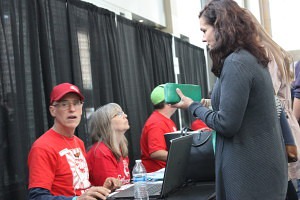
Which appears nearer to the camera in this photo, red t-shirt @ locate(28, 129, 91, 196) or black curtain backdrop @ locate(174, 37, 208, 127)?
red t-shirt @ locate(28, 129, 91, 196)

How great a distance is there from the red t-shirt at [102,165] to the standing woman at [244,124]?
0.96 metres

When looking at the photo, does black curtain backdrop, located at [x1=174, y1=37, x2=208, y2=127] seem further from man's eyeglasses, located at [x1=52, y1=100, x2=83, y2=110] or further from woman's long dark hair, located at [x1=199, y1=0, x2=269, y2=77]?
woman's long dark hair, located at [x1=199, y1=0, x2=269, y2=77]

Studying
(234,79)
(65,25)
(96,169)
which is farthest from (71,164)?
(65,25)

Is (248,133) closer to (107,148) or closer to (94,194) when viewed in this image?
(94,194)

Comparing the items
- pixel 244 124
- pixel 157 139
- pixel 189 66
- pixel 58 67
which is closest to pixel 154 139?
A: pixel 157 139

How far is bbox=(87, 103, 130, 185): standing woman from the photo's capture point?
7.87 feet

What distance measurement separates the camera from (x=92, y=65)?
3498 mm

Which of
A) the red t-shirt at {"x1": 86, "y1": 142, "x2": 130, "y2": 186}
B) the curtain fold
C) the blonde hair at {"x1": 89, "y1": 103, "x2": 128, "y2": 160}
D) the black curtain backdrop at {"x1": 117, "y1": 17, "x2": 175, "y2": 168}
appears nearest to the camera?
the red t-shirt at {"x1": 86, "y1": 142, "x2": 130, "y2": 186}

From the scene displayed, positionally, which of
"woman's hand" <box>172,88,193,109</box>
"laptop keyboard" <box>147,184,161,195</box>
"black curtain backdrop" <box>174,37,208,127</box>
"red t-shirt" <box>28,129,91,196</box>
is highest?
"black curtain backdrop" <box>174,37,208,127</box>

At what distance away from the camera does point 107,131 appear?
2566 millimetres

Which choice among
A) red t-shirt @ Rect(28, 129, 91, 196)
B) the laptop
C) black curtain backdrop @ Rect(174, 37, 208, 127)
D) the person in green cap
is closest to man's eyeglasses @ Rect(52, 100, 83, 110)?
red t-shirt @ Rect(28, 129, 91, 196)

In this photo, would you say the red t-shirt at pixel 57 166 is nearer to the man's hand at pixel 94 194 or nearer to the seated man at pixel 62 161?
the seated man at pixel 62 161

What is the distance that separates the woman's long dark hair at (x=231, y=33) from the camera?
5.07 feet

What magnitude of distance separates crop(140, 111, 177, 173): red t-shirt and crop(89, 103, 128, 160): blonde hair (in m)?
0.63
